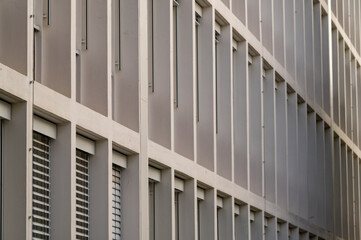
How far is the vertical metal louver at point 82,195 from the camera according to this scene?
1895 centimetres

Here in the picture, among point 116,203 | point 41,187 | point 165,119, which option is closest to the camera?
point 41,187

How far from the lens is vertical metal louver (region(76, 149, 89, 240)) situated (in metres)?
19.0

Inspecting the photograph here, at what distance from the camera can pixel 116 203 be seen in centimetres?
2086

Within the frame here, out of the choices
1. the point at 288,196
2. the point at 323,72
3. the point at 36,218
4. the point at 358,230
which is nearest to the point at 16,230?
the point at 36,218

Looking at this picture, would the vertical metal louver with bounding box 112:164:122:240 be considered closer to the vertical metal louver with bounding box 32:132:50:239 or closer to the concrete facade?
the concrete facade

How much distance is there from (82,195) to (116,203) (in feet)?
5.95

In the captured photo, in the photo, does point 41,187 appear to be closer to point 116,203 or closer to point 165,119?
point 116,203

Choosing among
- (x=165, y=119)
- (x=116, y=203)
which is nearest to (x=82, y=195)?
(x=116, y=203)

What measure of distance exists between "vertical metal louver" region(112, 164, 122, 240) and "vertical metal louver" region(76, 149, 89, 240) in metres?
1.39

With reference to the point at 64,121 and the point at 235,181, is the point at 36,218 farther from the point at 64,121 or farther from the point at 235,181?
the point at 235,181

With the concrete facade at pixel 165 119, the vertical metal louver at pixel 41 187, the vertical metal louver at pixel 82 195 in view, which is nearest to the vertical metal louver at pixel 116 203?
the concrete facade at pixel 165 119

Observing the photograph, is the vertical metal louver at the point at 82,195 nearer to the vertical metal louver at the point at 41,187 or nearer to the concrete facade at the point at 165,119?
the concrete facade at the point at 165,119

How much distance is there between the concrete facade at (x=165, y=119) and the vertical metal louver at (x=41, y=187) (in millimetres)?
30

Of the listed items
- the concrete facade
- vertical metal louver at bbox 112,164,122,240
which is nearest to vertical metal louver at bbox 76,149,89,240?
the concrete facade
